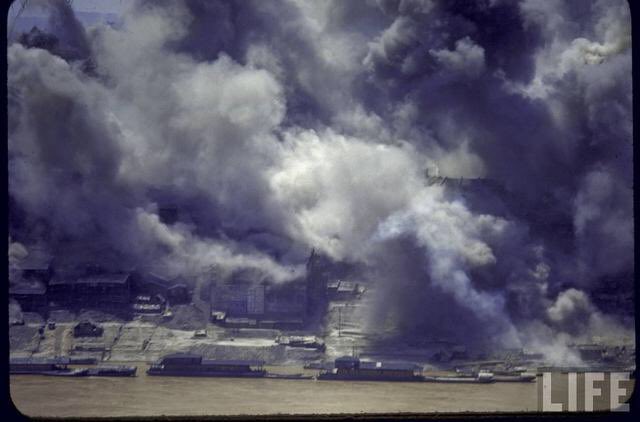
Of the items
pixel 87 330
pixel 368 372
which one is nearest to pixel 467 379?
pixel 368 372

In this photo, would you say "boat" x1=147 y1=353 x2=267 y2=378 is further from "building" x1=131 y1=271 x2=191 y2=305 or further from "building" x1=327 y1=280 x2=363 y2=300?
"building" x1=327 y1=280 x2=363 y2=300

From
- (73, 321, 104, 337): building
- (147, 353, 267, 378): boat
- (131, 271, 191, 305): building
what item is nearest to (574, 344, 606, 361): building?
(147, 353, 267, 378): boat

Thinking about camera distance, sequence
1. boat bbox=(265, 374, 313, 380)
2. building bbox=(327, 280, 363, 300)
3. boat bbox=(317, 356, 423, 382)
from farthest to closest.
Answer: building bbox=(327, 280, 363, 300) < boat bbox=(265, 374, 313, 380) < boat bbox=(317, 356, 423, 382)

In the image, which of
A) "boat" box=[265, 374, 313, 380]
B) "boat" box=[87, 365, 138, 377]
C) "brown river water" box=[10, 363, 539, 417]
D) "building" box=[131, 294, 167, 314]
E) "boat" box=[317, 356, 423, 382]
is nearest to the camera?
"brown river water" box=[10, 363, 539, 417]

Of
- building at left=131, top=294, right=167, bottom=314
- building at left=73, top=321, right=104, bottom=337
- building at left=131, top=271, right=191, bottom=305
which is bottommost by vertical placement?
building at left=73, top=321, right=104, bottom=337

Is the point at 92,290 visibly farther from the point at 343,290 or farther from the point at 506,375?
the point at 506,375

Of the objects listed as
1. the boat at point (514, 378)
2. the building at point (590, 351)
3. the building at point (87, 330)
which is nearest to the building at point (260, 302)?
the building at point (87, 330)
